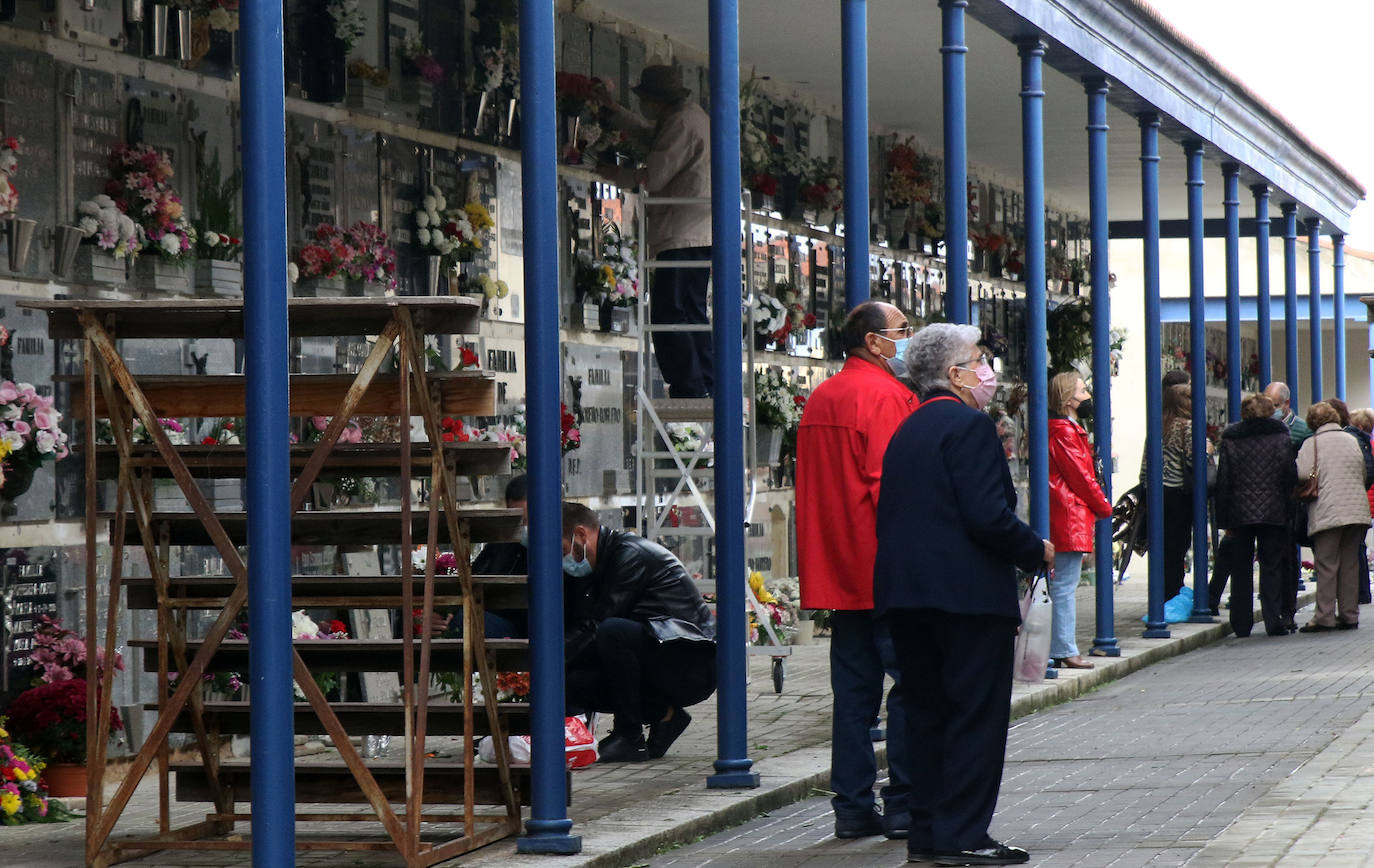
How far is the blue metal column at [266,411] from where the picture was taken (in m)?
5.20

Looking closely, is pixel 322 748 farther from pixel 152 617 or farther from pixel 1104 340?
pixel 1104 340

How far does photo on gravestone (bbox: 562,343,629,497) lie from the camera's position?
476 inches

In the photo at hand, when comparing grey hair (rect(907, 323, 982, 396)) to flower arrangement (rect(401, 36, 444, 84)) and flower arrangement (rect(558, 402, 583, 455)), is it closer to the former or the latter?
flower arrangement (rect(401, 36, 444, 84))

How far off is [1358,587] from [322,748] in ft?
28.2

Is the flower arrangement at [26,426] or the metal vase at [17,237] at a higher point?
the metal vase at [17,237]

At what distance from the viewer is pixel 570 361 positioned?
12086mm

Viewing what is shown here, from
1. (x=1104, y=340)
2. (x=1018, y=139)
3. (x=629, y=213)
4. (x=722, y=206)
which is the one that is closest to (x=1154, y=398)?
(x=1104, y=340)

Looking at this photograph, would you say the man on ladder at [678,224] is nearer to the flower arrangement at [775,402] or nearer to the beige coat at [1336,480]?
the flower arrangement at [775,402]

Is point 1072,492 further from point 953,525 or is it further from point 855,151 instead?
point 953,525

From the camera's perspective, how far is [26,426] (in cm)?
740

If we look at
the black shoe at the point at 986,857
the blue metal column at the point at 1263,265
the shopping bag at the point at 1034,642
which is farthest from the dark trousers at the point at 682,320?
the blue metal column at the point at 1263,265

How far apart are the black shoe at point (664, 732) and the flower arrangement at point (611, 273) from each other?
4118 millimetres

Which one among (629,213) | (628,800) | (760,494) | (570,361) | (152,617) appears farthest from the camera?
(760,494)

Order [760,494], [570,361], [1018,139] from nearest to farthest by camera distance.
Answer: [570,361]
[760,494]
[1018,139]
